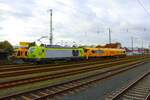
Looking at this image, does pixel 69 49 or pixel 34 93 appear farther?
pixel 69 49

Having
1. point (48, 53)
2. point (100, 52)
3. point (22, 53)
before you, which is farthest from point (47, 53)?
point (100, 52)

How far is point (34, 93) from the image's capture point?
15141 mm

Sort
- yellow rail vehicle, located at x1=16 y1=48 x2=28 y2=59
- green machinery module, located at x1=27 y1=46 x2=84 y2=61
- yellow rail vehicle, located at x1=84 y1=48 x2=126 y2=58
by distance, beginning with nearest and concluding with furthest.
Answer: green machinery module, located at x1=27 y1=46 x2=84 y2=61 < yellow rail vehicle, located at x1=16 y1=48 x2=28 y2=59 < yellow rail vehicle, located at x1=84 y1=48 x2=126 y2=58

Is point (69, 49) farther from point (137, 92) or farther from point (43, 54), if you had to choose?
point (137, 92)

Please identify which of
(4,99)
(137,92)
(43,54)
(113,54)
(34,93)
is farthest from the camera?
(113,54)

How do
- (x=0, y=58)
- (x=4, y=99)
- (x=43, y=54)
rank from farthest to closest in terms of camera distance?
(x=0, y=58)
(x=43, y=54)
(x=4, y=99)

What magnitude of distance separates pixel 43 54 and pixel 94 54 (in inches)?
940

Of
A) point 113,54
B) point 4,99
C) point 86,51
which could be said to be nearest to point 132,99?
point 4,99

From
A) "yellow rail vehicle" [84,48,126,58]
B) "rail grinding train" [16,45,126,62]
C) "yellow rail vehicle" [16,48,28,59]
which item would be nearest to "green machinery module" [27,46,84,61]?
"rail grinding train" [16,45,126,62]

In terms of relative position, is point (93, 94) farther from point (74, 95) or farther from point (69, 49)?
point (69, 49)

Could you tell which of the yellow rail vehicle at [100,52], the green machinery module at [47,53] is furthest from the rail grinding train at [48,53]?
the yellow rail vehicle at [100,52]

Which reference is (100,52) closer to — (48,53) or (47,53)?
(48,53)

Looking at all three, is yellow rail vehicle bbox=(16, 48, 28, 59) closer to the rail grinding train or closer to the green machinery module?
the rail grinding train

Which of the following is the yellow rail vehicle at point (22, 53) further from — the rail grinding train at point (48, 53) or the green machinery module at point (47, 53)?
the green machinery module at point (47, 53)
